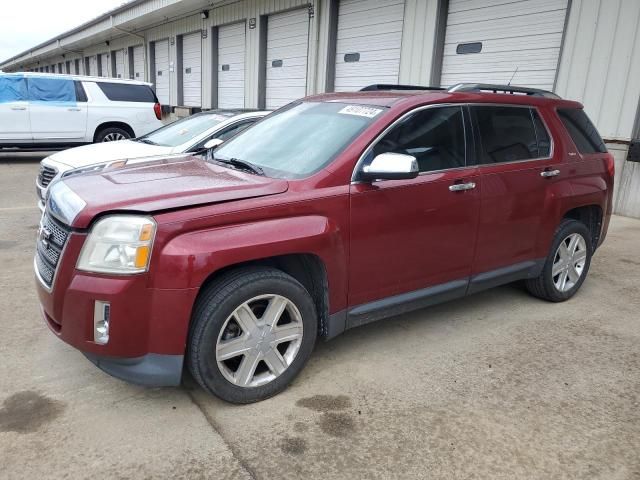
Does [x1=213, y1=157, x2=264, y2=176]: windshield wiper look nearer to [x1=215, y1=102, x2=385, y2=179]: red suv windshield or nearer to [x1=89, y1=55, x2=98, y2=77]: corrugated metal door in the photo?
[x1=215, y1=102, x2=385, y2=179]: red suv windshield

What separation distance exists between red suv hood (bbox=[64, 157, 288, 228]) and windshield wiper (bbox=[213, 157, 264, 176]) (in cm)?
9

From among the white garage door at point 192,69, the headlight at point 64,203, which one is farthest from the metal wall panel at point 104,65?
the headlight at point 64,203

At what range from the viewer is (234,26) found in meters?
16.5

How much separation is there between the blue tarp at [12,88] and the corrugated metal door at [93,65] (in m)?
22.5

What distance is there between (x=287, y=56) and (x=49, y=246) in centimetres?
1256

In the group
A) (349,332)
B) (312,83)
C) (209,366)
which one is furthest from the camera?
(312,83)

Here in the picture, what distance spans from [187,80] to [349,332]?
1885 cm

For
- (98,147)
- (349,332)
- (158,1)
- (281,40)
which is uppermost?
(158,1)

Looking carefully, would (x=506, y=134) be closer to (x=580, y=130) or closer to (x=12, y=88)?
(x=580, y=130)

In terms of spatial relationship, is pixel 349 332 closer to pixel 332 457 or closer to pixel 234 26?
pixel 332 457

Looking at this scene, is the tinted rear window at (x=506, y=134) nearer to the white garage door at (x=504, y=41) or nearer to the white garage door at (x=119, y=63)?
the white garage door at (x=504, y=41)

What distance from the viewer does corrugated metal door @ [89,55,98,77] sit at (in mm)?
31500

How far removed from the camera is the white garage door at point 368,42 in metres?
10.9

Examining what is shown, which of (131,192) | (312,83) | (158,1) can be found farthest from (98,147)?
(158,1)
